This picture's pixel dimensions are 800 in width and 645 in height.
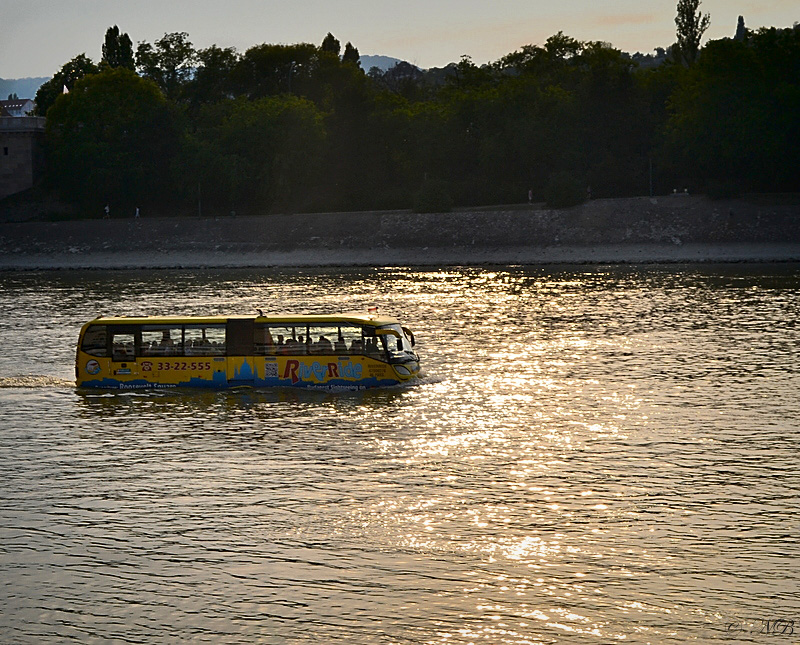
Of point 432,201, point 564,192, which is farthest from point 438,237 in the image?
point 564,192

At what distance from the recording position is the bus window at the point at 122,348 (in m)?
42.8

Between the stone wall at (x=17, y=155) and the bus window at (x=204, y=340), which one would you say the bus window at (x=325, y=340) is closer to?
the bus window at (x=204, y=340)

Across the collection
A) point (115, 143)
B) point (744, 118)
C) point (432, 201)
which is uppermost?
point (744, 118)

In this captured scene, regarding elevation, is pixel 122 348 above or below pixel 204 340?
below

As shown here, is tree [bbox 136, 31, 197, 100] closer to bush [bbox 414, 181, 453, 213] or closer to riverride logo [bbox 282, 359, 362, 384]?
bush [bbox 414, 181, 453, 213]

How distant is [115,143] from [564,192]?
6363cm

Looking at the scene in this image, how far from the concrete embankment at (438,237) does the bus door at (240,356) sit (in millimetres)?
83235

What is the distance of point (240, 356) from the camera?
139 feet

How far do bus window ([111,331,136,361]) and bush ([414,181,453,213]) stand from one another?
323ft

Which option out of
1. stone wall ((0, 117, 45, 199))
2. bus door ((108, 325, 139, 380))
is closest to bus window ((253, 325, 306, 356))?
bus door ((108, 325, 139, 380))

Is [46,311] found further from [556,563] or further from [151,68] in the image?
[151,68]

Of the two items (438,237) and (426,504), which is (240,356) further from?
(438,237)

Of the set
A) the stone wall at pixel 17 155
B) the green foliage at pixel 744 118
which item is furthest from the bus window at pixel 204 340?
the stone wall at pixel 17 155

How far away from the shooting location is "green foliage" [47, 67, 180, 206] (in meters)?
152
